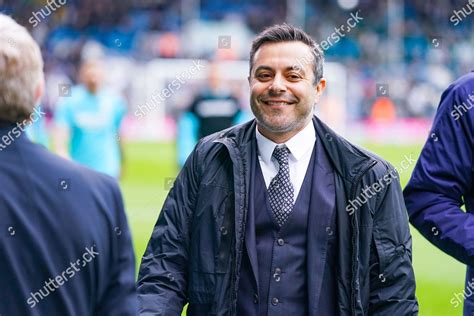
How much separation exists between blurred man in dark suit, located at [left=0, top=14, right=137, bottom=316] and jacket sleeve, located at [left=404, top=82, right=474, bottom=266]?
1.38m

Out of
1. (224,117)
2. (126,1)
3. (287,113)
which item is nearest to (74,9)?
(126,1)

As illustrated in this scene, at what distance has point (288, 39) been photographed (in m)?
3.70

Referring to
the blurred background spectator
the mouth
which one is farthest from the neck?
the blurred background spectator

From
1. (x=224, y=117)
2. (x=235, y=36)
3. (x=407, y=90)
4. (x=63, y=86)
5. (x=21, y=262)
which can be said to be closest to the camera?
(x=21, y=262)

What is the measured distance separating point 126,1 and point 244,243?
4132 cm

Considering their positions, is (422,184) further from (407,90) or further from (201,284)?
(407,90)

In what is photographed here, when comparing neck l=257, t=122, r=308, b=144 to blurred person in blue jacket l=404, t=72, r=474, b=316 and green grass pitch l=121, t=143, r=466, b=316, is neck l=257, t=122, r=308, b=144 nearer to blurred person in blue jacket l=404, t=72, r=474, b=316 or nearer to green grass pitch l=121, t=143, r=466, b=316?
blurred person in blue jacket l=404, t=72, r=474, b=316

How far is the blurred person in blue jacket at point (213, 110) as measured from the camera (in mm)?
10914

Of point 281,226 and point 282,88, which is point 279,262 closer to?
point 281,226

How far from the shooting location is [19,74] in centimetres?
247

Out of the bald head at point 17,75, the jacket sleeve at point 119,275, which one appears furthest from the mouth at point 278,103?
the bald head at point 17,75

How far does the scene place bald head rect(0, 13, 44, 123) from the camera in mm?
2463

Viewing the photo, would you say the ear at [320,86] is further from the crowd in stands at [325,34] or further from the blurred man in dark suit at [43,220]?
the crowd in stands at [325,34]

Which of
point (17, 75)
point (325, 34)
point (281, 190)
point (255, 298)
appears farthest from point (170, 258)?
point (325, 34)
